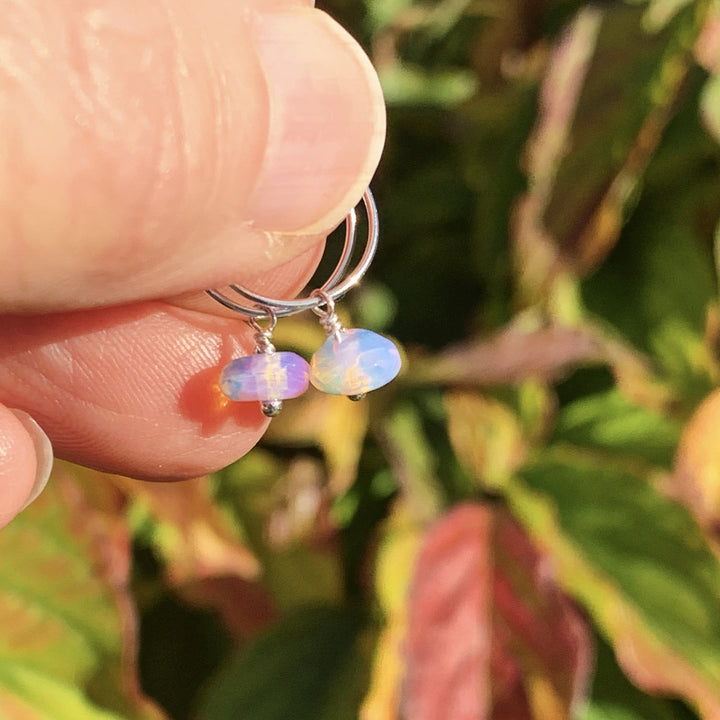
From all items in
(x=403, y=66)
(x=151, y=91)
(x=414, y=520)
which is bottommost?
(x=414, y=520)

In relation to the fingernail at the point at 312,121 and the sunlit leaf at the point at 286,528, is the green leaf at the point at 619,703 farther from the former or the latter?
the fingernail at the point at 312,121

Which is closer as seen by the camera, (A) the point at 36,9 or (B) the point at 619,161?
(A) the point at 36,9

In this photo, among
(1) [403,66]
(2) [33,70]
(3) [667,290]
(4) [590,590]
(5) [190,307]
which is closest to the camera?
(2) [33,70]

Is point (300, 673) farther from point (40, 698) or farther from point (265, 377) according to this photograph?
point (265, 377)

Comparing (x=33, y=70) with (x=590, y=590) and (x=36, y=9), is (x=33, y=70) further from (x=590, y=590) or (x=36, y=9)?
(x=590, y=590)

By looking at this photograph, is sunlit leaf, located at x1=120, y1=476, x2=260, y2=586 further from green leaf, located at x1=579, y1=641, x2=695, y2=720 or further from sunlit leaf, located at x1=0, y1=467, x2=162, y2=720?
green leaf, located at x1=579, y1=641, x2=695, y2=720

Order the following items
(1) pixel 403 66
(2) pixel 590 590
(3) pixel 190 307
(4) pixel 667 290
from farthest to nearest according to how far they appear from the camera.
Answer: (1) pixel 403 66, (4) pixel 667 290, (2) pixel 590 590, (3) pixel 190 307

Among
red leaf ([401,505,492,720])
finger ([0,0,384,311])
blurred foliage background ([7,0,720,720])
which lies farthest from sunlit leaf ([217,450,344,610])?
finger ([0,0,384,311])

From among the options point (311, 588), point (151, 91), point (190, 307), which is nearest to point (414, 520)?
point (311, 588)
